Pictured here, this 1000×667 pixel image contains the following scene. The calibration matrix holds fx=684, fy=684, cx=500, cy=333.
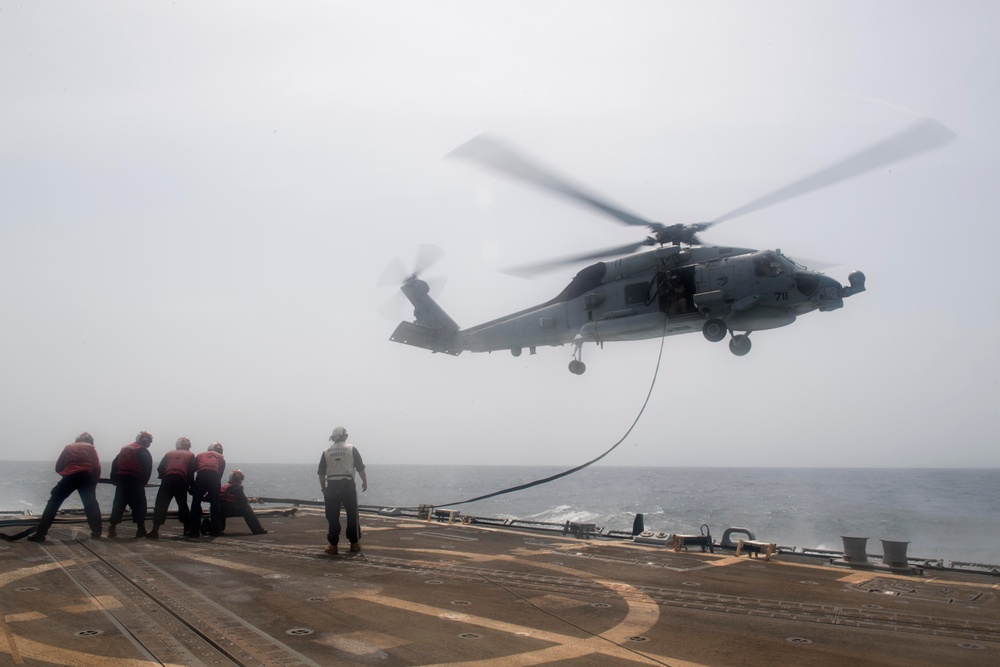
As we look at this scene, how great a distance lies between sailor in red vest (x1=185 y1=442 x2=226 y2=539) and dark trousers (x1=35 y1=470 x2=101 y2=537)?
1.50 metres

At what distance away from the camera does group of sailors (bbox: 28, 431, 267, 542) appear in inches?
445

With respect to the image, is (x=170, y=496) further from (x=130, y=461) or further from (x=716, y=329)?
(x=716, y=329)

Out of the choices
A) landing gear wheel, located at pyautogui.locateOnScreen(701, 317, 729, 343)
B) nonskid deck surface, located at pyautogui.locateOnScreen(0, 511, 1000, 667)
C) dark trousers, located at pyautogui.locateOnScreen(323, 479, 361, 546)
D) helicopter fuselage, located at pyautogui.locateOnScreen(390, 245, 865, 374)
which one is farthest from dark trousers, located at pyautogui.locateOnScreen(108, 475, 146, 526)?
landing gear wheel, located at pyautogui.locateOnScreen(701, 317, 729, 343)

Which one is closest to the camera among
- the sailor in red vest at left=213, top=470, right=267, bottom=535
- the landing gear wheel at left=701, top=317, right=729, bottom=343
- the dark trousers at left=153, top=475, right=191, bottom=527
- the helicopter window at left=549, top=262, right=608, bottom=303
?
the dark trousers at left=153, top=475, right=191, bottom=527

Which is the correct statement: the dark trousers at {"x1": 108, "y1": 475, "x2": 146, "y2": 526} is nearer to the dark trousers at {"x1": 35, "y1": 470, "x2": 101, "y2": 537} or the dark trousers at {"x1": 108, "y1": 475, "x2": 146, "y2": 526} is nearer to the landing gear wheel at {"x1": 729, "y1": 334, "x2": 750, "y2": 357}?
the dark trousers at {"x1": 35, "y1": 470, "x2": 101, "y2": 537}

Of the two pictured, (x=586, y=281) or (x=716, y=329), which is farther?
(x=586, y=281)

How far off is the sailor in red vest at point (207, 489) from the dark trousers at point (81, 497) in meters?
1.50

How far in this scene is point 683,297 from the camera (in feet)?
53.3

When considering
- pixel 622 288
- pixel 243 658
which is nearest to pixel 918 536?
pixel 622 288

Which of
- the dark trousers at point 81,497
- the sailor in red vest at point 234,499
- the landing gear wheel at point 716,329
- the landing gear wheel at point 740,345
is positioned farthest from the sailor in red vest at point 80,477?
the landing gear wheel at point 740,345

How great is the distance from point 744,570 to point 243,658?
7.18 m

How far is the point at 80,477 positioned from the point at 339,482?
4686 mm

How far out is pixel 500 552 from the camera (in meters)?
10.7

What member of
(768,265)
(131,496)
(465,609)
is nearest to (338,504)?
(465,609)
